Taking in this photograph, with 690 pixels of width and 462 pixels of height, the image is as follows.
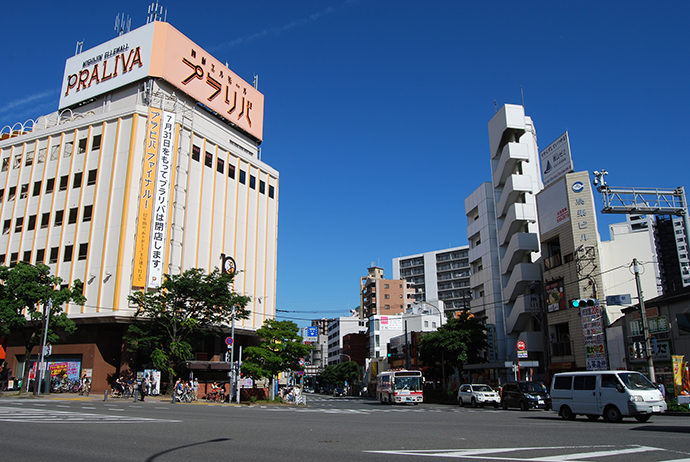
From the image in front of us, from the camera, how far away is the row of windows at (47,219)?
48438mm

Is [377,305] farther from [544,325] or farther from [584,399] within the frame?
[584,399]

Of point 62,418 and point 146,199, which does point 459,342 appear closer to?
point 146,199

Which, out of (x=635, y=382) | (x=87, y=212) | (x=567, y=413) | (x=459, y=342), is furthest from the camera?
(x=87, y=212)

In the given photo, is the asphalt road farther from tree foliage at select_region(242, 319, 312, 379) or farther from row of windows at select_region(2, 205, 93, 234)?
row of windows at select_region(2, 205, 93, 234)

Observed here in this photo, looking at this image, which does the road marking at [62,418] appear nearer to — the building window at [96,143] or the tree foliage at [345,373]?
the building window at [96,143]

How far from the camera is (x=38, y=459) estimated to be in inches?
339

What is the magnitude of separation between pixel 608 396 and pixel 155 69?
4970 centimetres

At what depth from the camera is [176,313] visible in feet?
140

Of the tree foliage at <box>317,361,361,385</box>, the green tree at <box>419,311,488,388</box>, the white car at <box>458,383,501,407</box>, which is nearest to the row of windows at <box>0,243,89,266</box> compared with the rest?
the green tree at <box>419,311,488,388</box>

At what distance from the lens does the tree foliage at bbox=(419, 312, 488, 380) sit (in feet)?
157

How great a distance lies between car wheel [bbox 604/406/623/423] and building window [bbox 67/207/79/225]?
151ft

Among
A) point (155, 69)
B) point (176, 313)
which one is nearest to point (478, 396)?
point (176, 313)

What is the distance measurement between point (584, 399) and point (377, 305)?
103179 mm

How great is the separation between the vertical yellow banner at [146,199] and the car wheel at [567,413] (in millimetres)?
35773
